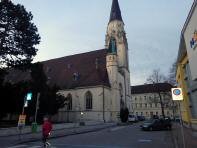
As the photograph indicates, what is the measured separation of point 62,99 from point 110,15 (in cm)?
3322

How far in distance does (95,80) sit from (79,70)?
724 centimetres

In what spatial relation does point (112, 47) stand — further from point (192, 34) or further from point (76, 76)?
point (192, 34)

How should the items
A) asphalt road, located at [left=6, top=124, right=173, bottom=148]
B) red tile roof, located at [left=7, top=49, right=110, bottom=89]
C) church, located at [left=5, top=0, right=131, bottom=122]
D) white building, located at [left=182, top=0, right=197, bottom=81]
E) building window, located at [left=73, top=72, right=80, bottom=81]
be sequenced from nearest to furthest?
asphalt road, located at [left=6, top=124, right=173, bottom=148]
white building, located at [left=182, top=0, right=197, bottom=81]
church, located at [left=5, top=0, right=131, bottom=122]
red tile roof, located at [left=7, top=49, right=110, bottom=89]
building window, located at [left=73, top=72, right=80, bottom=81]

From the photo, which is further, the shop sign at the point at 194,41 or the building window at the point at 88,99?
the building window at the point at 88,99

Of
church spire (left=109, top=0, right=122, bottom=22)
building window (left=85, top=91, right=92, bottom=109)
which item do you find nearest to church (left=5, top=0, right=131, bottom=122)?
building window (left=85, top=91, right=92, bottom=109)

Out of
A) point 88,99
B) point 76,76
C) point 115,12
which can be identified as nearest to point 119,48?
point 115,12

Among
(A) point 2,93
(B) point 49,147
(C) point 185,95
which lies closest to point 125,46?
(C) point 185,95

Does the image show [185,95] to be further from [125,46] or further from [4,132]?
[125,46]

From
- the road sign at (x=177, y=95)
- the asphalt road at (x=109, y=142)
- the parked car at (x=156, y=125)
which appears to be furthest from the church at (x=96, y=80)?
the road sign at (x=177, y=95)

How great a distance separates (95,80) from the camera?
5031 centimetres

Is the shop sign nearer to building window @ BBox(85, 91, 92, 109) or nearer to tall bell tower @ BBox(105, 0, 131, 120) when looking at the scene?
building window @ BBox(85, 91, 92, 109)

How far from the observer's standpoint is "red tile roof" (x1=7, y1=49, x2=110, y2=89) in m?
52.0

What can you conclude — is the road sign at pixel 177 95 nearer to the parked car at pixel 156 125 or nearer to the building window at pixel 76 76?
the parked car at pixel 156 125

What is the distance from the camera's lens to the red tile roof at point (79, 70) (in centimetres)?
5200
